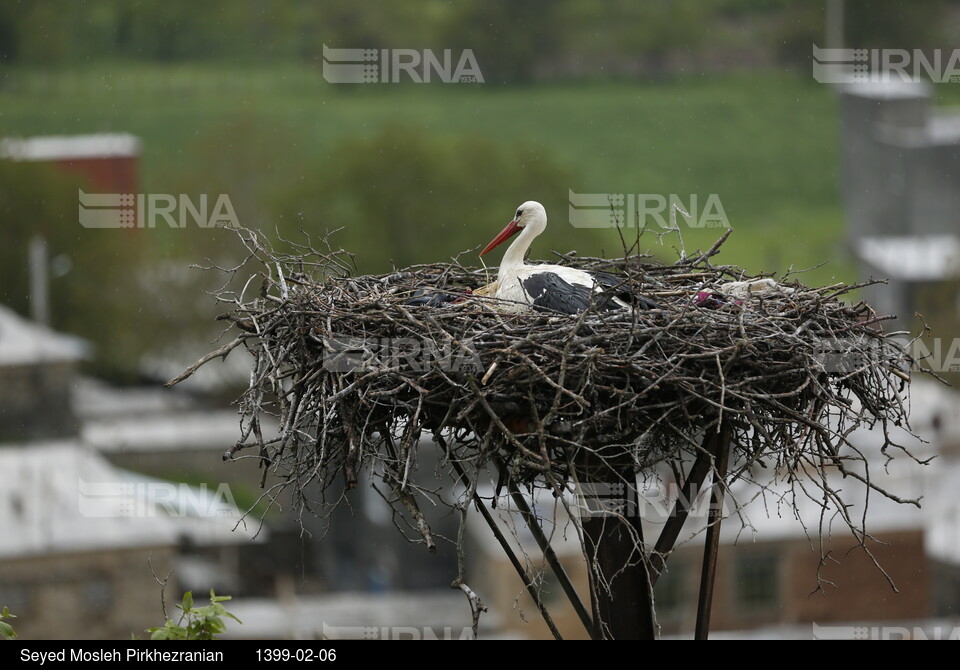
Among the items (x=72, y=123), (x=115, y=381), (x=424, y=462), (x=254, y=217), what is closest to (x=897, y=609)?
(x=424, y=462)

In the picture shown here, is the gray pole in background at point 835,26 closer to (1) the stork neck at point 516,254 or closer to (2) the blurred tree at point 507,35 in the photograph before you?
(2) the blurred tree at point 507,35

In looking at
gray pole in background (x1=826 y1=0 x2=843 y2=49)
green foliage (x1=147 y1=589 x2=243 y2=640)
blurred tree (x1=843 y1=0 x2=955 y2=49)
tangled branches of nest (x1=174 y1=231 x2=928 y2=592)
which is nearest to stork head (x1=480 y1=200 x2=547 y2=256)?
tangled branches of nest (x1=174 y1=231 x2=928 y2=592)

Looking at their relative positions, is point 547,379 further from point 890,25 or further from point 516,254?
point 890,25

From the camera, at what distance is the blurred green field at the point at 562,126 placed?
96.5 feet

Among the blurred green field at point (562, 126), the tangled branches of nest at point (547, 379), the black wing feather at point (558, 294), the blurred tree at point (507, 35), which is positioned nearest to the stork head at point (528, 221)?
the black wing feather at point (558, 294)

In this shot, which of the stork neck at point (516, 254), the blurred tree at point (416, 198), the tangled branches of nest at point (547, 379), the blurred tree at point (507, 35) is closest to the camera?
the tangled branches of nest at point (547, 379)

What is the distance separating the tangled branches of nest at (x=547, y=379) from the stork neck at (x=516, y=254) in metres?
0.50

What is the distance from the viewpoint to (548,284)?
19.3ft

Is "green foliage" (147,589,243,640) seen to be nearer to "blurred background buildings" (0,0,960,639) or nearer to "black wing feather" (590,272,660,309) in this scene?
"black wing feather" (590,272,660,309)

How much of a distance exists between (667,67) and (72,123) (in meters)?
16.2

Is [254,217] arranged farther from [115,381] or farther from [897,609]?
[897,609]

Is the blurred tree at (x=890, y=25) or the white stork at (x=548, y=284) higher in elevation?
the blurred tree at (x=890, y=25)

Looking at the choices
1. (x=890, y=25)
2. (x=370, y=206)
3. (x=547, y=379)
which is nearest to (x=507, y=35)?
(x=370, y=206)
